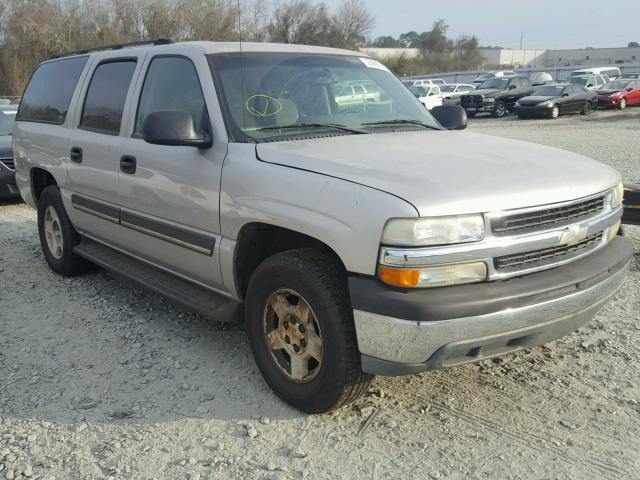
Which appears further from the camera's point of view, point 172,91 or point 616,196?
point 172,91

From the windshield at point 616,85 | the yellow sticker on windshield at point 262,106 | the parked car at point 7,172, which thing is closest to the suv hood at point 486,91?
the windshield at point 616,85

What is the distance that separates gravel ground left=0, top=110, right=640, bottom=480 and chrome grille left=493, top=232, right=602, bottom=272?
0.84 m

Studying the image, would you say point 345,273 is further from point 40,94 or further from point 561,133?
point 561,133

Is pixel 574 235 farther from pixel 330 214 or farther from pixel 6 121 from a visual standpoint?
pixel 6 121

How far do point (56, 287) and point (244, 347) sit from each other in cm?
224

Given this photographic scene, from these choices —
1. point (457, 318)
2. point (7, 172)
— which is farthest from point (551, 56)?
point (457, 318)

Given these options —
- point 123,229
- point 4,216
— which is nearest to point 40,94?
point 123,229

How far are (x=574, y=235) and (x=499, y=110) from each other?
91.5 ft

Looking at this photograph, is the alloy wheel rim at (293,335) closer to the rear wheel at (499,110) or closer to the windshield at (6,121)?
the windshield at (6,121)

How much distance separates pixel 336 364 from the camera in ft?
9.86

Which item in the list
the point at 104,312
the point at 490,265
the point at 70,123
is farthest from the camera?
the point at 70,123

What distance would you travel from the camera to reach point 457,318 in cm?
269

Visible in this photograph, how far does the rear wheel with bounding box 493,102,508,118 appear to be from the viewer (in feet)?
96.1

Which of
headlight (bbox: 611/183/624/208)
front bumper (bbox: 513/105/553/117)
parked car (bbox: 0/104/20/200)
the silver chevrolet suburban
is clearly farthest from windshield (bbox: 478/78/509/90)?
headlight (bbox: 611/183/624/208)
